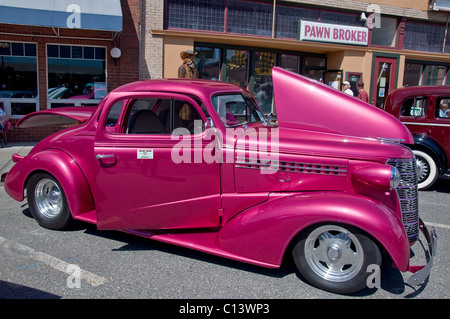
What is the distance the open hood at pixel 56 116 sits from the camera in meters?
4.62

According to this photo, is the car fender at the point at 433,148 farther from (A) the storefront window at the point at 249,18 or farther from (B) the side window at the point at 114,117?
(A) the storefront window at the point at 249,18

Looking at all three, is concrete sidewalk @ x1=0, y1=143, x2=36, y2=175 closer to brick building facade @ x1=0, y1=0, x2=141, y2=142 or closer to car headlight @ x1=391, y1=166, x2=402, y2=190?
brick building facade @ x1=0, y1=0, x2=141, y2=142

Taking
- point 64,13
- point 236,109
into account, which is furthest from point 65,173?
point 64,13

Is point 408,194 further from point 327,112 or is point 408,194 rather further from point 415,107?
point 415,107

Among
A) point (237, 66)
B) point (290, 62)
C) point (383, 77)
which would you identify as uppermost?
point (290, 62)

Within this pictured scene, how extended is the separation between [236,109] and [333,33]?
29.0 feet

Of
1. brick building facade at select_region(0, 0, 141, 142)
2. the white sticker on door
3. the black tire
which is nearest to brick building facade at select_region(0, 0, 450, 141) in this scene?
brick building facade at select_region(0, 0, 141, 142)

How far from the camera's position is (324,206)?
9.99 ft

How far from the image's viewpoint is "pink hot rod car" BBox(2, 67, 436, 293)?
310cm

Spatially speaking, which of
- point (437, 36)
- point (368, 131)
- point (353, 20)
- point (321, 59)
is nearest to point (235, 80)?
point (321, 59)

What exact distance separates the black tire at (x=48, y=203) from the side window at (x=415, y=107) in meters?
6.19

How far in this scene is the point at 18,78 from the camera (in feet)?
31.7

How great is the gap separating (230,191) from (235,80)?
862 centimetres

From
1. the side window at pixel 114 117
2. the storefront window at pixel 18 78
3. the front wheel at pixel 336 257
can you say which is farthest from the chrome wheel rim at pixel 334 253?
the storefront window at pixel 18 78
